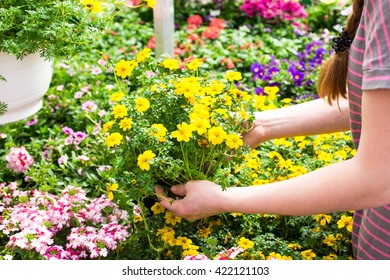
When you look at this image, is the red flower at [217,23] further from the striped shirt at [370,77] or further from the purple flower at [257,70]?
the striped shirt at [370,77]

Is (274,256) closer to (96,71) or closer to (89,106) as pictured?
(89,106)

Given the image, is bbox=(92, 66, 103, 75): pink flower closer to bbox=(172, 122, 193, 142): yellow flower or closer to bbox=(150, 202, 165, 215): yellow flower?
bbox=(150, 202, 165, 215): yellow flower

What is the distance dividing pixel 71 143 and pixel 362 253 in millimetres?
1315

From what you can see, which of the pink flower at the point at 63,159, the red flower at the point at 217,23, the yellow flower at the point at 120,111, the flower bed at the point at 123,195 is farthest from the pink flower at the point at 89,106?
the red flower at the point at 217,23

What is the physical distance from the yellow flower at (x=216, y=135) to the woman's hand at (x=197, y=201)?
0.39 ft

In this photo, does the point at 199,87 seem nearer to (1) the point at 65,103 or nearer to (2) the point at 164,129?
(2) the point at 164,129

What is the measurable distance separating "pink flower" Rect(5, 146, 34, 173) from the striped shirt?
3.94 ft

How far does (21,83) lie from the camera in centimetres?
197

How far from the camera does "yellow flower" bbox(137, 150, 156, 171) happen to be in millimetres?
1834

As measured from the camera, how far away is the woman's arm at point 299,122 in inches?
82.0

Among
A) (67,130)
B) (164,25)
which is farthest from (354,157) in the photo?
(67,130)

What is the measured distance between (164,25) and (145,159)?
3.31ft

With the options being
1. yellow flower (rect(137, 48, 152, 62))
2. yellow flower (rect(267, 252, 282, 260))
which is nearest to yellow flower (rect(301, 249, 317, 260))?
yellow flower (rect(267, 252, 282, 260))
